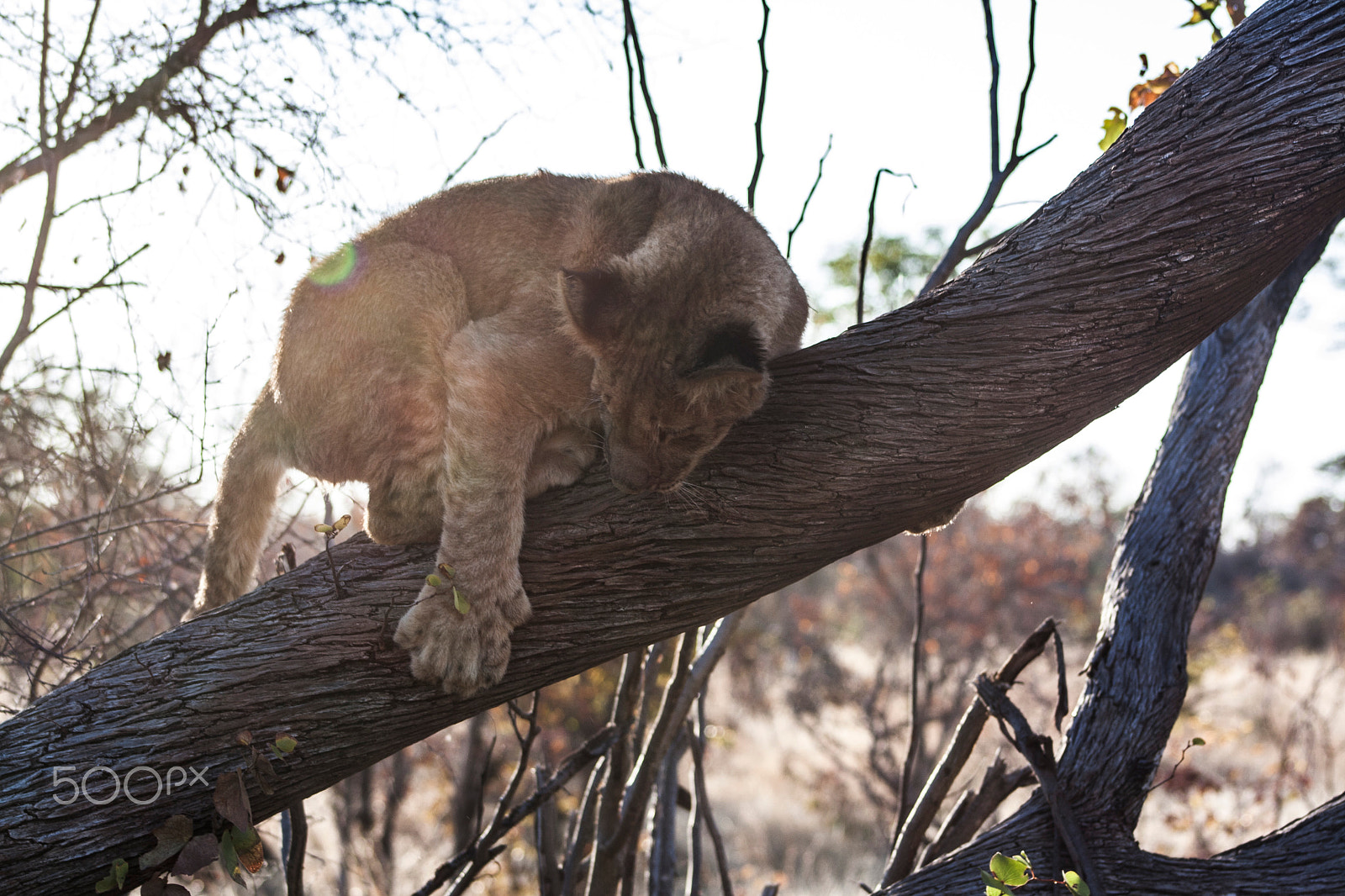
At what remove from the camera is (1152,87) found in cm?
407

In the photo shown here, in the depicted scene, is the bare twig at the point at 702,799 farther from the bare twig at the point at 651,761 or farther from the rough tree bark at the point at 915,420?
the rough tree bark at the point at 915,420

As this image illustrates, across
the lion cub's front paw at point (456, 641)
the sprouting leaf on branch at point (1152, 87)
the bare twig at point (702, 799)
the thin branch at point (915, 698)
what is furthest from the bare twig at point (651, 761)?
the sprouting leaf on branch at point (1152, 87)

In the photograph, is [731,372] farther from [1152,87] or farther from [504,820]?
[1152,87]

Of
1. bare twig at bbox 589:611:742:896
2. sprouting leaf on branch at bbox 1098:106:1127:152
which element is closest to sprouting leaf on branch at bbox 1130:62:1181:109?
sprouting leaf on branch at bbox 1098:106:1127:152

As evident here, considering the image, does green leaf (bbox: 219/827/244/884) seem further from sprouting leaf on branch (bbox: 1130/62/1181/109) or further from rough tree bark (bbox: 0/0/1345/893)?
sprouting leaf on branch (bbox: 1130/62/1181/109)

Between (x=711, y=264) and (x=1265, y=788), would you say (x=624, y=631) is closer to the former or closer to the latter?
(x=711, y=264)

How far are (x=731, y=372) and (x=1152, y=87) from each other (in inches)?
104

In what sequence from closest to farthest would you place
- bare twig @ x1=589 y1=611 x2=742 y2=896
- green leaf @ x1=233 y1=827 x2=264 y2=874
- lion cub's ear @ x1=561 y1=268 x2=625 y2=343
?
1. green leaf @ x1=233 y1=827 x2=264 y2=874
2. lion cub's ear @ x1=561 y1=268 x2=625 y2=343
3. bare twig @ x1=589 y1=611 x2=742 y2=896

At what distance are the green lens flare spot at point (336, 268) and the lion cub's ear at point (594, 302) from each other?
100 centimetres

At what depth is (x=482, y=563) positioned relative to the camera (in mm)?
2760

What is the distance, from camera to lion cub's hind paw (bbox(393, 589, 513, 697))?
2.57 m

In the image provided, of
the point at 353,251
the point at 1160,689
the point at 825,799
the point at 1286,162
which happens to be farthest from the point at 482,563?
the point at 825,799

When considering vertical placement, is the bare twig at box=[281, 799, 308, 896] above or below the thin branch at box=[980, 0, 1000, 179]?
below

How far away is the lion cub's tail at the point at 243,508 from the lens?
11.1 feet
